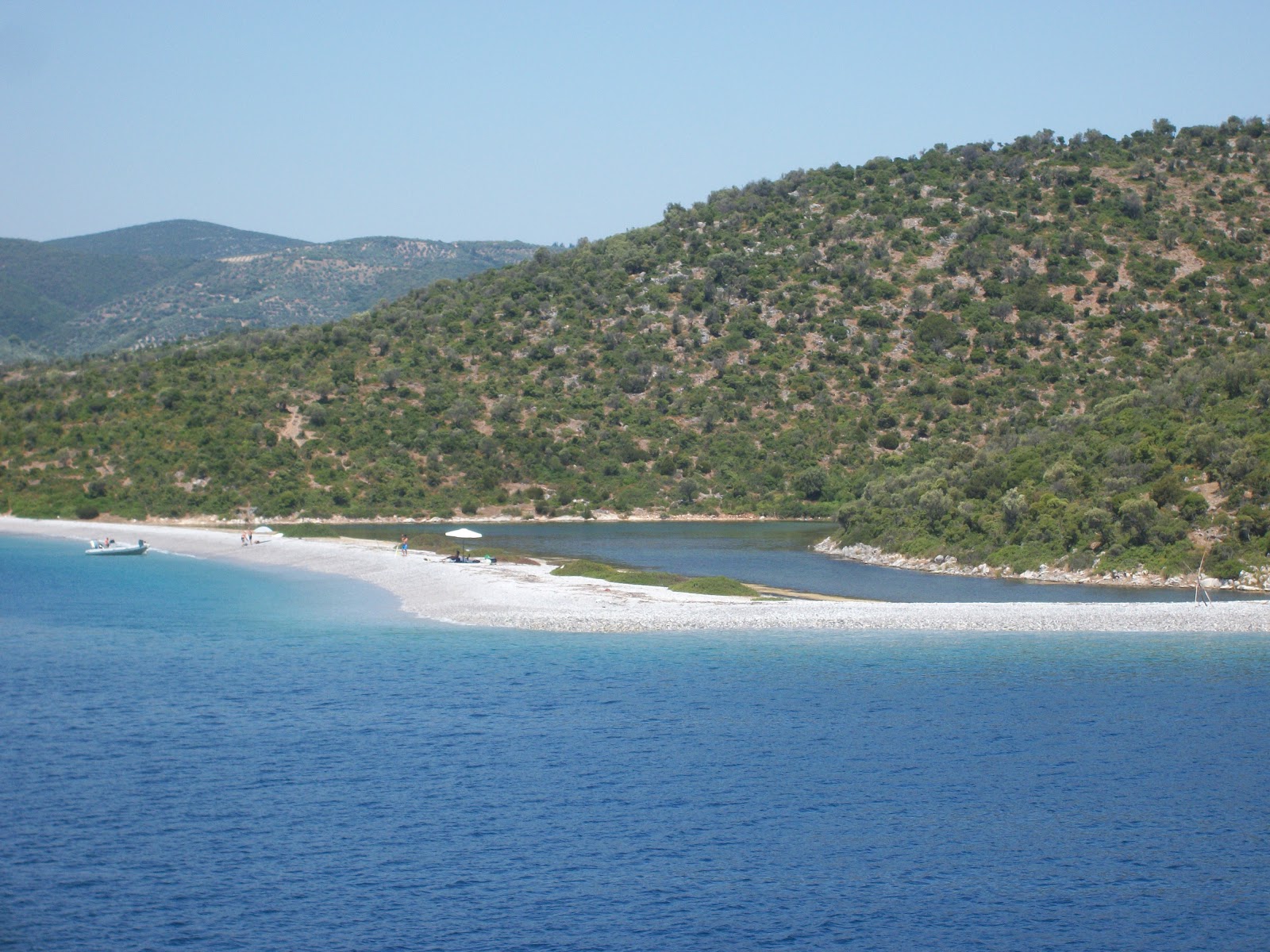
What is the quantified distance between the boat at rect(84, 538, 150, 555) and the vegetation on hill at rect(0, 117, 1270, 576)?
21257 millimetres

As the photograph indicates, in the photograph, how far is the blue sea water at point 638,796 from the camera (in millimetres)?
18359

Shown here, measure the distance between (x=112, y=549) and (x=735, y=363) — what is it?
6059cm

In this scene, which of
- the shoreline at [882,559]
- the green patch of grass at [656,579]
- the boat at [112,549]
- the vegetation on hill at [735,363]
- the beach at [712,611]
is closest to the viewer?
the beach at [712,611]

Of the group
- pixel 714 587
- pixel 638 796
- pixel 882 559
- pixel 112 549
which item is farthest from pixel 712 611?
pixel 112 549

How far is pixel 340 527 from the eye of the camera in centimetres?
9044

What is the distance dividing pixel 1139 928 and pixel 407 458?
3569 inches

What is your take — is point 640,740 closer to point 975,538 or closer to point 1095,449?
point 975,538

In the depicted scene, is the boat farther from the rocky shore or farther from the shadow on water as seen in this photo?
the rocky shore

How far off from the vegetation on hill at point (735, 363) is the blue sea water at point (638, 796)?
43093mm

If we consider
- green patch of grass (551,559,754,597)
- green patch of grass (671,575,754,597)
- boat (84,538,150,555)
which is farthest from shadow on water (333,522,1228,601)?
boat (84,538,150,555)

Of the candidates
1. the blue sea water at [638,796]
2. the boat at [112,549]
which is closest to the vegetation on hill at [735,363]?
the boat at [112,549]

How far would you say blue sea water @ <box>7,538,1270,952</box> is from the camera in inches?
723

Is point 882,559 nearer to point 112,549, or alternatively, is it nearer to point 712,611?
point 712,611

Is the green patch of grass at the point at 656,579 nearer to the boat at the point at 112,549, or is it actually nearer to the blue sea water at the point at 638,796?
the blue sea water at the point at 638,796
